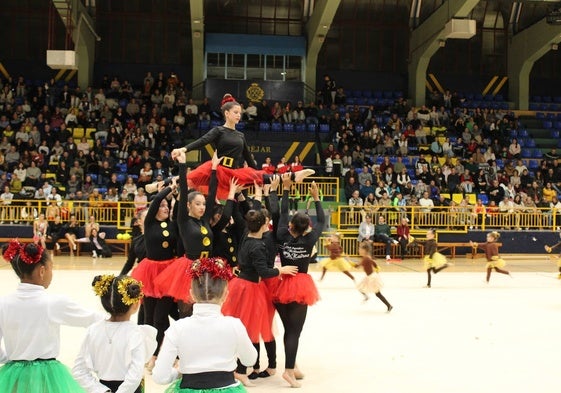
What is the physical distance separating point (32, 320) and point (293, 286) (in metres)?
2.60

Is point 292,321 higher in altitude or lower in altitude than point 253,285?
lower

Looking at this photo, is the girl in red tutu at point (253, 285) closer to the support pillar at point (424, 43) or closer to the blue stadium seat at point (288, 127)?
the blue stadium seat at point (288, 127)

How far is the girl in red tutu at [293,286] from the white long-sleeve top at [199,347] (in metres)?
2.44

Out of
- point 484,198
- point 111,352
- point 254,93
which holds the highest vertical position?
point 254,93

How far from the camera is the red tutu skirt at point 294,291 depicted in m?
5.99

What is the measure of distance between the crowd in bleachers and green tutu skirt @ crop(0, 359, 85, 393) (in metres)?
15.9

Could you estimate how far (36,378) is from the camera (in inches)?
148

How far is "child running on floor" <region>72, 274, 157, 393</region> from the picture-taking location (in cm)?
372

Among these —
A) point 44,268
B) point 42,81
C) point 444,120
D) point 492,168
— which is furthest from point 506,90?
point 44,268

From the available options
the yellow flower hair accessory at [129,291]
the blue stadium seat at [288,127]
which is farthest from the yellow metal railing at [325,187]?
the yellow flower hair accessory at [129,291]

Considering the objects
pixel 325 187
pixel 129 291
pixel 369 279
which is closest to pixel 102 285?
pixel 129 291

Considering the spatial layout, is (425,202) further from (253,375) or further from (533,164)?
(253,375)

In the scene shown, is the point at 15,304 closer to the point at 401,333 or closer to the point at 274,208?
the point at 274,208

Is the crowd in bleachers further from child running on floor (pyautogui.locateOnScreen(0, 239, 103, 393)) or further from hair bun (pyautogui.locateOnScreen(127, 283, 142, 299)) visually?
hair bun (pyautogui.locateOnScreen(127, 283, 142, 299))
